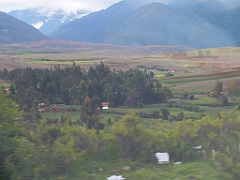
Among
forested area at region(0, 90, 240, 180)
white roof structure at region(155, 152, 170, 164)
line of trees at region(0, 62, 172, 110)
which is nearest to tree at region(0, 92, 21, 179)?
forested area at region(0, 90, 240, 180)

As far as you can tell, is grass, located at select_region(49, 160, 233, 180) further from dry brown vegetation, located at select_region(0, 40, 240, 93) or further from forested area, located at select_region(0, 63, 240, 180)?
dry brown vegetation, located at select_region(0, 40, 240, 93)

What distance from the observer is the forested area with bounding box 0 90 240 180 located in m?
7.69

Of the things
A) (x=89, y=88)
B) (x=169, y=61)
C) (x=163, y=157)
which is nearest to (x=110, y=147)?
(x=163, y=157)

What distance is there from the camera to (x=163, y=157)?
9.05 m

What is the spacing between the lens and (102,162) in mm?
8906

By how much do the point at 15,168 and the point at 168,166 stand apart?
3.25 m

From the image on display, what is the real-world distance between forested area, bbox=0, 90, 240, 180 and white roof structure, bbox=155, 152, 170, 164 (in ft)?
0.39

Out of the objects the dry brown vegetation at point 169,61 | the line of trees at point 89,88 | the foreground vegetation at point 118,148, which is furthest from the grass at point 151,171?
the dry brown vegetation at point 169,61

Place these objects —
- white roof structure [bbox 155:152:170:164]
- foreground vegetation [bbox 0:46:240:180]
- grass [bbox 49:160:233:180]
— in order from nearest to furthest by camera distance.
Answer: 1. foreground vegetation [bbox 0:46:240:180]
2. grass [bbox 49:160:233:180]
3. white roof structure [bbox 155:152:170:164]

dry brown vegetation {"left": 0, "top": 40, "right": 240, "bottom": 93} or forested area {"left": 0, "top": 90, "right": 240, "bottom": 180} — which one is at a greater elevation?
dry brown vegetation {"left": 0, "top": 40, "right": 240, "bottom": 93}

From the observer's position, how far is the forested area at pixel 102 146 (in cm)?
769

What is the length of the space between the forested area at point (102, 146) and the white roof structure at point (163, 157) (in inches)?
4.7

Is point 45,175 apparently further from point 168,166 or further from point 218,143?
point 218,143

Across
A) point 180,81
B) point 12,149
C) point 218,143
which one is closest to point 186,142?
point 218,143
